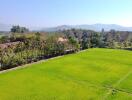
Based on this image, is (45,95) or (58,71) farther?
(58,71)

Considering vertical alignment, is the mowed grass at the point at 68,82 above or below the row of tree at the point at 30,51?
below

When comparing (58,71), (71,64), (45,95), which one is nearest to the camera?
(45,95)

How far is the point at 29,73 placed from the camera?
27406 millimetres

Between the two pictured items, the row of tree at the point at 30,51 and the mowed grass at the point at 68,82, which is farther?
the row of tree at the point at 30,51

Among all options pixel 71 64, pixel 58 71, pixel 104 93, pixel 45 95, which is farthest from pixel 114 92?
pixel 71 64

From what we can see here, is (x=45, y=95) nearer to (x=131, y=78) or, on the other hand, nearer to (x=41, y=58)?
(x=131, y=78)

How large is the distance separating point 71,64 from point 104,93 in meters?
13.4

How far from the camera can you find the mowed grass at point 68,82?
65.3 feet

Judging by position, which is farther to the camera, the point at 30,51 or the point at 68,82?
the point at 30,51

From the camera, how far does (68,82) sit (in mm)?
24031

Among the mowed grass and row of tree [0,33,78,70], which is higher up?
row of tree [0,33,78,70]

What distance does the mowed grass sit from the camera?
783 inches

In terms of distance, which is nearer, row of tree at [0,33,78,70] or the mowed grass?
the mowed grass

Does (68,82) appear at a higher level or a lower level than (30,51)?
lower
